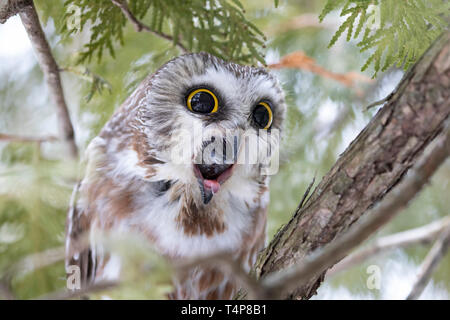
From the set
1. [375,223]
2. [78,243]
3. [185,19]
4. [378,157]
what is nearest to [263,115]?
[185,19]

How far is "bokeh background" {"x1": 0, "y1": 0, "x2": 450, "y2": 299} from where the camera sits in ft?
5.69

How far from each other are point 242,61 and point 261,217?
59 cm

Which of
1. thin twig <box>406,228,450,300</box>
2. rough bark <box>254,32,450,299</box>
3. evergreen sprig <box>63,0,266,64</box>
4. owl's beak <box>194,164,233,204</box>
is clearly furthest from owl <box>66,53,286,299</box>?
thin twig <box>406,228,450,300</box>

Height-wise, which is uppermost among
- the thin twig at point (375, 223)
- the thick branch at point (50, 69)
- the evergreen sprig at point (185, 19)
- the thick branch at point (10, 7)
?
the evergreen sprig at point (185, 19)

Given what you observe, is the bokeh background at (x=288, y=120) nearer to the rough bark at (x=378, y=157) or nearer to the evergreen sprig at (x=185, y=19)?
the evergreen sprig at (x=185, y=19)

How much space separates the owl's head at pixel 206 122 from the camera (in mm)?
1199

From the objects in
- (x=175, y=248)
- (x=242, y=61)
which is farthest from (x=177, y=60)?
(x=175, y=248)

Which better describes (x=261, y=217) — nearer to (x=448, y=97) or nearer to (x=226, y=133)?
(x=226, y=133)

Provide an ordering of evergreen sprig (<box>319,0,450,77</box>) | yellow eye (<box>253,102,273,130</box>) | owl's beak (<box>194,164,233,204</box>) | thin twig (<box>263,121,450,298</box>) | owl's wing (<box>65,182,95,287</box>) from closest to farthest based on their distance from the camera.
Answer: thin twig (<box>263,121,450,298</box>), evergreen sprig (<box>319,0,450,77</box>), owl's beak (<box>194,164,233,204</box>), yellow eye (<box>253,102,273,130</box>), owl's wing (<box>65,182,95,287</box>)

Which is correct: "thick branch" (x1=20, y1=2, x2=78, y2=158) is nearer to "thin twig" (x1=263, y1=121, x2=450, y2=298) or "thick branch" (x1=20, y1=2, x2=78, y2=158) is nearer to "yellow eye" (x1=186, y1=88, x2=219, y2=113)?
"yellow eye" (x1=186, y1=88, x2=219, y2=113)

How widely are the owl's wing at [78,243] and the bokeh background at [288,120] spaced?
0.06 meters

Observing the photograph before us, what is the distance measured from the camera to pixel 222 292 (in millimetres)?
1577

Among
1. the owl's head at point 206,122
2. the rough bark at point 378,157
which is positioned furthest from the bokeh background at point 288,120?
the rough bark at point 378,157

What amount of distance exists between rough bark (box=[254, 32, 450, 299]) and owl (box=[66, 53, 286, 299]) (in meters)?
0.34
